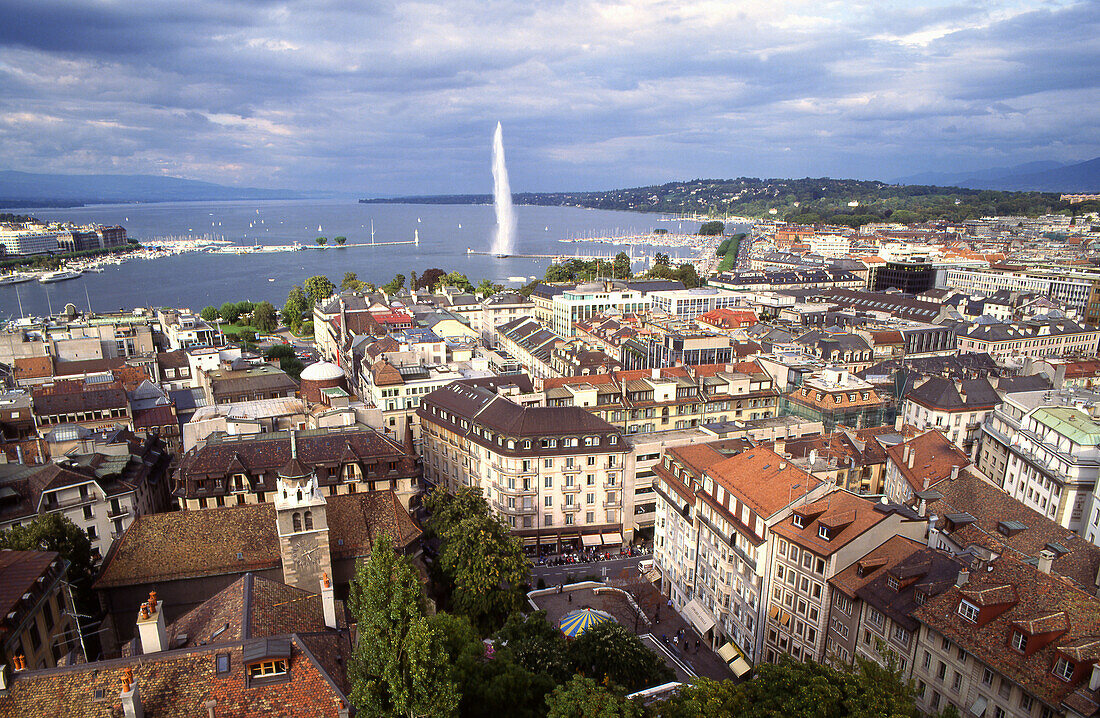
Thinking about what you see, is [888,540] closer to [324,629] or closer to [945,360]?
[324,629]

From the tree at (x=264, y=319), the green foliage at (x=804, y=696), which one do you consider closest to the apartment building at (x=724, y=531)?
the green foliage at (x=804, y=696)

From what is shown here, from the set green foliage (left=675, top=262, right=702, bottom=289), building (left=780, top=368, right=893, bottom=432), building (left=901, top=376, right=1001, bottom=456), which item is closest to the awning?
building (left=780, top=368, right=893, bottom=432)

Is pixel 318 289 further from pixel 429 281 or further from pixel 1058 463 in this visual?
pixel 1058 463

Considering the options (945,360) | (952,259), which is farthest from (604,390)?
(952,259)

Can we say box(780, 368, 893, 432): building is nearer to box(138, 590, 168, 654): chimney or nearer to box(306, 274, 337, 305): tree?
box(138, 590, 168, 654): chimney

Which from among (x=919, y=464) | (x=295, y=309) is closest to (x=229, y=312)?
(x=295, y=309)

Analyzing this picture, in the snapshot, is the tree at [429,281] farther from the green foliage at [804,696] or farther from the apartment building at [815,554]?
the green foliage at [804,696]
